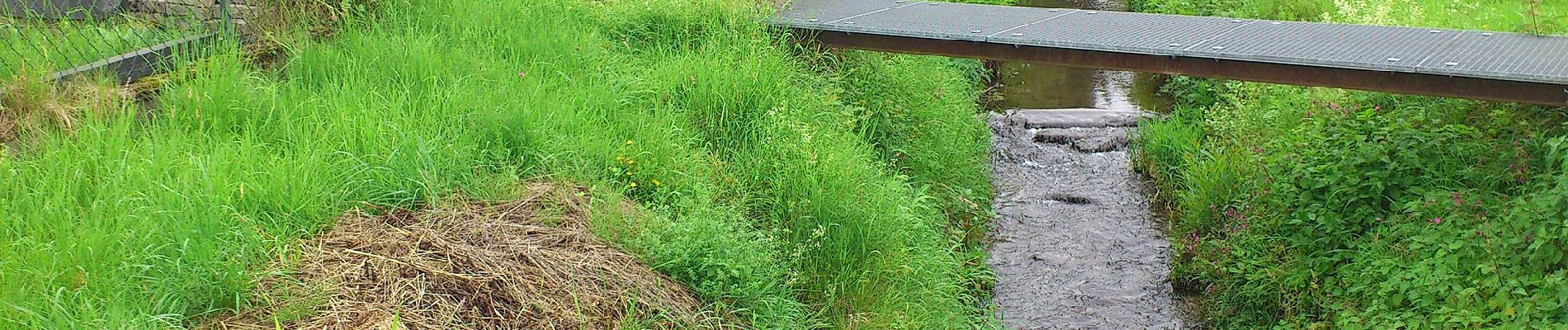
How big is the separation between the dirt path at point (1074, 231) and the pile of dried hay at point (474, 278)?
313 centimetres

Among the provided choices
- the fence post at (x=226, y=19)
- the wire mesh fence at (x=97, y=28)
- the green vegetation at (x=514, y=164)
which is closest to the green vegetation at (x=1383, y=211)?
the green vegetation at (x=514, y=164)

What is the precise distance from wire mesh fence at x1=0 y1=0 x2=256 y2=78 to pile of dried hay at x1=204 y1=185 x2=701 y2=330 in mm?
1626

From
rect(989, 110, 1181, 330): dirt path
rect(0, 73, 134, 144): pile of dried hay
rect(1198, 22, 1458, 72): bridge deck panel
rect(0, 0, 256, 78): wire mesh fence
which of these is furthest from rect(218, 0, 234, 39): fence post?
rect(1198, 22, 1458, 72): bridge deck panel

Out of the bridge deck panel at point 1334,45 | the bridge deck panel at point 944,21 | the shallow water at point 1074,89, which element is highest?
the bridge deck panel at point 1334,45

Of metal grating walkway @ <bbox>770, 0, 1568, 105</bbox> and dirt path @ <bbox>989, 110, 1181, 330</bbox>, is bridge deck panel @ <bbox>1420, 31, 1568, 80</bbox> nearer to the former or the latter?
metal grating walkway @ <bbox>770, 0, 1568, 105</bbox>

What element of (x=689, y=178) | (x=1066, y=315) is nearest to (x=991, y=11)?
(x=1066, y=315)

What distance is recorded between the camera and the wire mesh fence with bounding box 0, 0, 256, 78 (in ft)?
16.1

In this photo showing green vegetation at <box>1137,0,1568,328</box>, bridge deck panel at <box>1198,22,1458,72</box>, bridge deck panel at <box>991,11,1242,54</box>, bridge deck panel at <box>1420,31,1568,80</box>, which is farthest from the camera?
bridge deck panel at <box>991,11,1242,54</box>

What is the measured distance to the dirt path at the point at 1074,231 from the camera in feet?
23.8

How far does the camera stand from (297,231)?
13.5 feet

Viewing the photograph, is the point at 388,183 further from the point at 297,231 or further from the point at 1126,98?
the point at 1126,98

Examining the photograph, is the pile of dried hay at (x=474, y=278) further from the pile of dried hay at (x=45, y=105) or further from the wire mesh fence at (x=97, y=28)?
the wire mesh fence at (x=97, y=28)

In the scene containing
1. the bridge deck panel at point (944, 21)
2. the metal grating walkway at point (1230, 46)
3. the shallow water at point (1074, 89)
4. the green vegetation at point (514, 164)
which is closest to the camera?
the green vegetation at point (514, 164)

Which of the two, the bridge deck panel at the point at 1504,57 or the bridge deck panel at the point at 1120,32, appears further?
the bridge deck panel at the point at 1120,32
